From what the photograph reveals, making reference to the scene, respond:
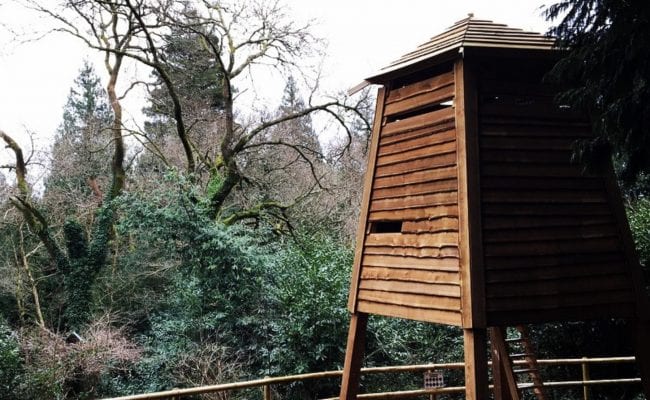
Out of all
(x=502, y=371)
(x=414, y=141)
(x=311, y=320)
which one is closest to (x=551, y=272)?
(x=414, y=141)

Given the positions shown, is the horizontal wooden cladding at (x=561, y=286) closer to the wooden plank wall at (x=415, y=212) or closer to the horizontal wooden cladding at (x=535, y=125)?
the wooden plank wall at (x=415, y=212)

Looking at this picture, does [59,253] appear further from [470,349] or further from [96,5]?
[470,349]

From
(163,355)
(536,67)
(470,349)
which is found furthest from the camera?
(163,355)

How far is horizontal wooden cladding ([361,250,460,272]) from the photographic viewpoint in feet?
13.4

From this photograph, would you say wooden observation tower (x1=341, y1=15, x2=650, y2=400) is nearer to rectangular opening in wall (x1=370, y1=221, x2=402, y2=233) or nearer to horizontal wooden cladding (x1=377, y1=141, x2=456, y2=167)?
horizontal wooden cladding (x1=377, y1=141, x2=456, y2=167)

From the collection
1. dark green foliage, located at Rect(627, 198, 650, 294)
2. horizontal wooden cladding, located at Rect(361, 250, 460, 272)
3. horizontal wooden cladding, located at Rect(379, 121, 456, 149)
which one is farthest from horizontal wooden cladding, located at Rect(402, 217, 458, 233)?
dark green foliage, located at Rect(627, 198, 650, 294)

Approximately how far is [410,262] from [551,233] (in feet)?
3.55

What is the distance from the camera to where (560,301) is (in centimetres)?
403

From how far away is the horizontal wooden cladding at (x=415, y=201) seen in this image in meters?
4.20

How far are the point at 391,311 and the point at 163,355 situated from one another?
6.50 metres

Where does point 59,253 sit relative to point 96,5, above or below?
below

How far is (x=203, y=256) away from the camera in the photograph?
1013cm

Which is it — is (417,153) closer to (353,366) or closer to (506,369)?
(353,366)

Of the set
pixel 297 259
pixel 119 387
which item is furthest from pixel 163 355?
pixel 297 259
